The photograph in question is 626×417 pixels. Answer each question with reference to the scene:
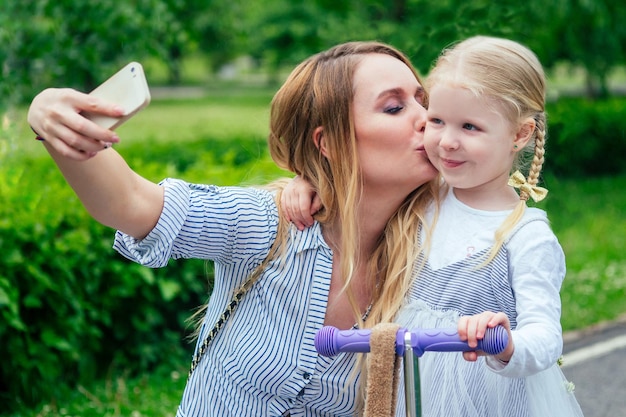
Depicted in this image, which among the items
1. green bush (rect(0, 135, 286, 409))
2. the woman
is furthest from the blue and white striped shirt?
green bush (rect(0, 135, 286, 409))

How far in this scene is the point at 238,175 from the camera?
18.7ft

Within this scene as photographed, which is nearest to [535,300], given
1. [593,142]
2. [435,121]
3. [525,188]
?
[525,188]

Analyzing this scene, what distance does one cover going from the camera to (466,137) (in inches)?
86.1

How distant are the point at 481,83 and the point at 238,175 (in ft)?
12.0

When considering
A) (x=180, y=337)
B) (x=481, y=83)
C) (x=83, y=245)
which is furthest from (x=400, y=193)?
(x=180, y=337)

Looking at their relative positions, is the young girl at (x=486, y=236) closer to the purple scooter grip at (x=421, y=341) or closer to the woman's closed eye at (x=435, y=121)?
the woman's closed eye at (x=435, y=121)

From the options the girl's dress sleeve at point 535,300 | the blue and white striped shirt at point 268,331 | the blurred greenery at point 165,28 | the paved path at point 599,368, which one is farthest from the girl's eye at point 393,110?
the paved path at point 599,368

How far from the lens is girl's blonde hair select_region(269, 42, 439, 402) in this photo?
95.5 inches

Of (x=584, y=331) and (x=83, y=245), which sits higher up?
(x=83, y=245)

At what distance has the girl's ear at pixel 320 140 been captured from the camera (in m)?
2.51

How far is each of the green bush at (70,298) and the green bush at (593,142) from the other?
7248 millimetres

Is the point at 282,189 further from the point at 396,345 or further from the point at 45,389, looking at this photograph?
the point at 45,389

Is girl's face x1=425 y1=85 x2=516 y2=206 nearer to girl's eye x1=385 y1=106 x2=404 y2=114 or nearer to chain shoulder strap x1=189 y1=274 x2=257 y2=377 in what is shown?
girl's eye x1=385 y1=106 x2=404 y2=114

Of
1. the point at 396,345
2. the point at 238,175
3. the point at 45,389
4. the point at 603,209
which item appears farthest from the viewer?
the point at 603,209
